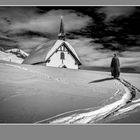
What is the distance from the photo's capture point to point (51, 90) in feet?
11.8

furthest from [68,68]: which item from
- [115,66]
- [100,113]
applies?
[100,113]

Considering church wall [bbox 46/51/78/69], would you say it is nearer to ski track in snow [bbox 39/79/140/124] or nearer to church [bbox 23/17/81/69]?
church [bbox 23/17/81/69]

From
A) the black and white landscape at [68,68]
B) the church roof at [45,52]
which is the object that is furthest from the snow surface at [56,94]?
the church roof at [45,52]

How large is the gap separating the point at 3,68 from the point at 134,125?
6.29 feet

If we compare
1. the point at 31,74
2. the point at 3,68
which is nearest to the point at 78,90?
the point at 31,74

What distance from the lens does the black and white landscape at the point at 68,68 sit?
3477mm

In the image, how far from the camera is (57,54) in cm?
378

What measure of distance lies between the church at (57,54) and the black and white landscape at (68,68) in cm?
1

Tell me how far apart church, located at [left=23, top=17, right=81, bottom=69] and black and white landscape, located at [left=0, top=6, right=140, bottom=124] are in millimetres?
14

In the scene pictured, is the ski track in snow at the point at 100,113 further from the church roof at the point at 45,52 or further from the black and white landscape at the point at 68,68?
the church roof at the point at 45,52

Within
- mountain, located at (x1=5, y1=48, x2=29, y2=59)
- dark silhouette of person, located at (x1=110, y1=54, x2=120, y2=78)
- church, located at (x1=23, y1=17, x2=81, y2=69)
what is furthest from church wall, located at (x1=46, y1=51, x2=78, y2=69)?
dark silhouette of person, located at (x1=110, y1=54, x2=120, y2=78)

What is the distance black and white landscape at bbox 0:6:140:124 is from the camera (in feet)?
11.4

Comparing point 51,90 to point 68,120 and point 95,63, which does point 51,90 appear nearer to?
point 68,120

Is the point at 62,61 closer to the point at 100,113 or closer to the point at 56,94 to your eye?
the point at 56,94
